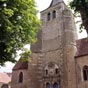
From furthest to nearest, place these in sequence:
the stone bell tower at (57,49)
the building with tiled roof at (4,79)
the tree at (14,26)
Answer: the building with tiled roof at (4,79) < the stone bell tower at (57,49) < the tree at (14,26)

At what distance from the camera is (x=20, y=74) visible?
30.3 m

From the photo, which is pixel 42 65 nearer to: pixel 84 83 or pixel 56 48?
pixel 56 48

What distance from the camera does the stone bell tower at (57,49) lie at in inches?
1047

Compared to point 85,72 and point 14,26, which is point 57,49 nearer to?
point 85,72

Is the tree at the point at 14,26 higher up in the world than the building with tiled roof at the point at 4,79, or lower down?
higher up

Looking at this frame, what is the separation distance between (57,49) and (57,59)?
5.26 feet

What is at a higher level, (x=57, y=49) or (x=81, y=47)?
(x=81, y=47)

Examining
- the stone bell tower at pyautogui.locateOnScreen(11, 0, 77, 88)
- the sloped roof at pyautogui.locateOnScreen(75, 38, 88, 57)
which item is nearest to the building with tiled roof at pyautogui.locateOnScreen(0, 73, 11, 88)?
the stone bell tower at pyautogui.locateOnScreen(11, 0, 77, 88)

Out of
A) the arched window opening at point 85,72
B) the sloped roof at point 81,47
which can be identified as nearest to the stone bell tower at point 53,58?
the sloped roof at point 81,47

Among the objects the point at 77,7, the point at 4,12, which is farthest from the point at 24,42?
the point at 77,7

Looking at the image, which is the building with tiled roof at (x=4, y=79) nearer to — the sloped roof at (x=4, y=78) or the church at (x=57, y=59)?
the sloped roof at (x=4, y=78)

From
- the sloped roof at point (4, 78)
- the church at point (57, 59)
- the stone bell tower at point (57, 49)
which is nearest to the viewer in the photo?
the church at point (57, 59)

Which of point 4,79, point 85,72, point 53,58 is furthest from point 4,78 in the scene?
point 85,72

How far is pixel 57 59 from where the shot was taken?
28250 millimetres
